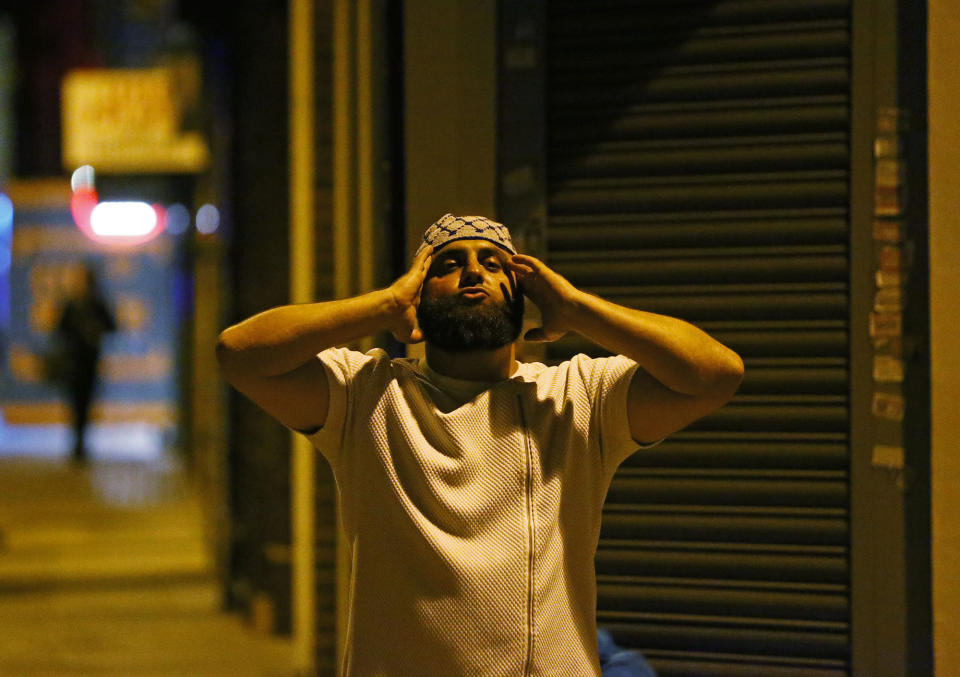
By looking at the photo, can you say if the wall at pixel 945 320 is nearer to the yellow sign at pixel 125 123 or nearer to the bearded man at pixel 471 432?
the bearded man at pixel 471 432

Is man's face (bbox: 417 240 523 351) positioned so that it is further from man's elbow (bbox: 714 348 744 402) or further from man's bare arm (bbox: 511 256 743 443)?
man's elbow (bbox: 714 348 744 402)

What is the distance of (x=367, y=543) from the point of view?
6.81 ft

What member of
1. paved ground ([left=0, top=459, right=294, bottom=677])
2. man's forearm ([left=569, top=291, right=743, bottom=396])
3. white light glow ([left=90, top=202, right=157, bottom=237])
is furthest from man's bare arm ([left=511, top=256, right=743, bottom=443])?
white light glow ([left=90, top=202, right=157, bottom=237])

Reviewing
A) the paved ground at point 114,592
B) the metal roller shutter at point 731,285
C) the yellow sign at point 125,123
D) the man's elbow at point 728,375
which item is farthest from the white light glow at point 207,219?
the man's elbow at point 728,375

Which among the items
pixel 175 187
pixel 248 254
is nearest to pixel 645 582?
pixel 248 254

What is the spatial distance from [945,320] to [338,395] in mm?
2087

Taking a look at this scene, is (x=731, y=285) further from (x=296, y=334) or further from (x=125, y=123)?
(x=125, y=123)

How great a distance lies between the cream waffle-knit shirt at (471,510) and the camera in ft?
6.45

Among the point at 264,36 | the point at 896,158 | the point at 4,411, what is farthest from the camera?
the point at 4,411

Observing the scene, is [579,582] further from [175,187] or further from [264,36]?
[175,187]

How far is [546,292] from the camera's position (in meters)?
2.09

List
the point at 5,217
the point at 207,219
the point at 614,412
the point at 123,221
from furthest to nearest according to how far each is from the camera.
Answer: the point at 5,217 < the point at 123,221 < the point at 207,219 < the point at 614,412

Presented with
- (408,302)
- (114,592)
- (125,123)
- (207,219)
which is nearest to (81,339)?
(125,123)

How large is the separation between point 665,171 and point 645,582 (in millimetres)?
1410
